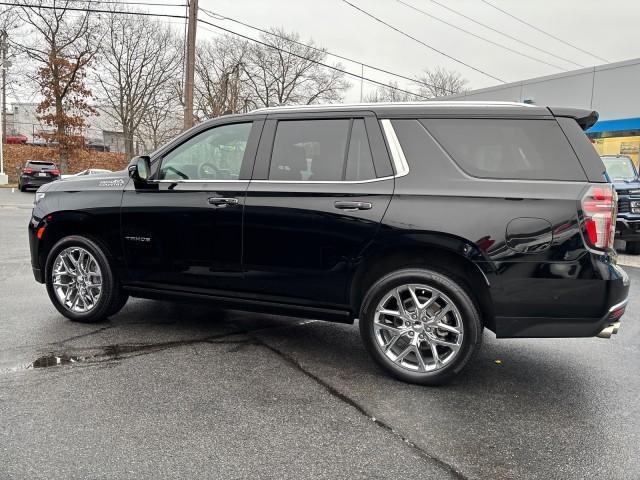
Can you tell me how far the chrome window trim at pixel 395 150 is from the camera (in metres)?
3.68

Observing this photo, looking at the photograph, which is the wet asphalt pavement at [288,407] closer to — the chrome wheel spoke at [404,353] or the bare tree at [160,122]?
the chrome wheel spoke at [404,353]

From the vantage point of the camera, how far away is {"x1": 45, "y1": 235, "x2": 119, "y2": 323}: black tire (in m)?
4.68

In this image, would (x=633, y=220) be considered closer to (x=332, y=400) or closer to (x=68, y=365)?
(x=332, y=400)

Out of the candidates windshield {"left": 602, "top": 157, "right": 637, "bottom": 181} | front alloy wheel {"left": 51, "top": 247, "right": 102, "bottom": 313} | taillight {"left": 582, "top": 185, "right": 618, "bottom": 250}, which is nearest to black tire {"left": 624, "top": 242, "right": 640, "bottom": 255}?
windshield {"left": 602, "top": 157, "right": 637, "bottom": 181}

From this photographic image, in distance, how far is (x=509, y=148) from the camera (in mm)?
3512

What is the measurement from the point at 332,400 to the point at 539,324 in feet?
4.67

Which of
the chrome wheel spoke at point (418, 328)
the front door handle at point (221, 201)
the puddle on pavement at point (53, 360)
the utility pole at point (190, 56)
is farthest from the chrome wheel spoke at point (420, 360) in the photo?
the utility pole at point (190, 56)

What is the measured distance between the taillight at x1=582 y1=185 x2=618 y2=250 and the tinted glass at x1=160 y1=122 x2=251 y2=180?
8.33 feet

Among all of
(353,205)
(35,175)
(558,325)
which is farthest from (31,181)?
(558,325)

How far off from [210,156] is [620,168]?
10.5m

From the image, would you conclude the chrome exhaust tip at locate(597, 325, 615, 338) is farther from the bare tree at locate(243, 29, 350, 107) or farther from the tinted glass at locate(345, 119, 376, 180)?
the bare tree at locate(243, 29, 350, 107)

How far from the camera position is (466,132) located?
3.62m

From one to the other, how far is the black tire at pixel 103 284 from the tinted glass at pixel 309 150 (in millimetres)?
1822

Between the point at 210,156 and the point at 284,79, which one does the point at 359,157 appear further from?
the point at 284,79
